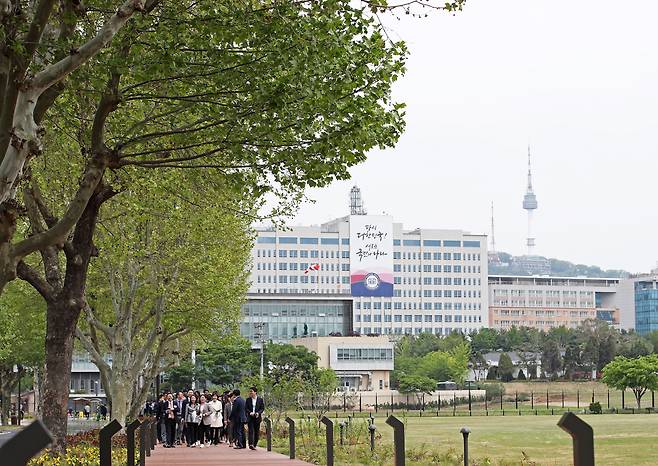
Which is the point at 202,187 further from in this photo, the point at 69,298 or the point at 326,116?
the point at 326,116

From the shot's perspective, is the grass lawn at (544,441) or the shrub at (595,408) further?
the shrub at (595,408)

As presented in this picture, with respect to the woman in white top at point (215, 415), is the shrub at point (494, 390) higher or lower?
lower

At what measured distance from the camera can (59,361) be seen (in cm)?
2308

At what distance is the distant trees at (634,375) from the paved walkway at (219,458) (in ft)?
238

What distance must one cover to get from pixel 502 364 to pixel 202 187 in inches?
4917

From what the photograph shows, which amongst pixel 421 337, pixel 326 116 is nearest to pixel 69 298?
pixel 326 116

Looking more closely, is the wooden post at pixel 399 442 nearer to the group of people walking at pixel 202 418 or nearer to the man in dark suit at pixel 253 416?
the man in dark suit at pixel 253 416

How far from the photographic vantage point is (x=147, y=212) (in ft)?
94.5

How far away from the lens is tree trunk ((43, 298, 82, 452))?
908 inches

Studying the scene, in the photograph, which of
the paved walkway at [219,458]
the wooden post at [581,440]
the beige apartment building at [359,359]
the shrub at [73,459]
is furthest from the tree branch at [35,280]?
the beige apartment building at [359,359]

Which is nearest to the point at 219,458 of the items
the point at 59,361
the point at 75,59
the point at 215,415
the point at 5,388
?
the point at 59,361

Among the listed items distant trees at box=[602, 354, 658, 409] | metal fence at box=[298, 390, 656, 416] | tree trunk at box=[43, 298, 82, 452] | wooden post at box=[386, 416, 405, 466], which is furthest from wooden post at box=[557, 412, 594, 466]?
distant trees at box=[602, 354, 658, 409]

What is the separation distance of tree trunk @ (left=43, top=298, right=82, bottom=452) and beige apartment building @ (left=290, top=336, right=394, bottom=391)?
12434 cm

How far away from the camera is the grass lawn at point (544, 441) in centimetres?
3784
